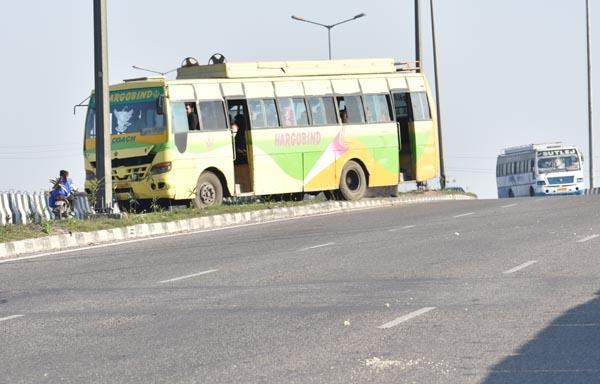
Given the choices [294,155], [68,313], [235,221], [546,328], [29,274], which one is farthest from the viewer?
[294,155]

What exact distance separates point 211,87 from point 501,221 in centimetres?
923

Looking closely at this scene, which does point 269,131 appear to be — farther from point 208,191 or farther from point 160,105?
point 160,105

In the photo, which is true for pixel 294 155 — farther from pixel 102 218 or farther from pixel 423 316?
pixel 423 316

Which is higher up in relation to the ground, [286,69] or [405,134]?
[286,69]

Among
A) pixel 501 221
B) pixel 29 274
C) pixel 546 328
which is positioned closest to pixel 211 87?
pixel 501 221

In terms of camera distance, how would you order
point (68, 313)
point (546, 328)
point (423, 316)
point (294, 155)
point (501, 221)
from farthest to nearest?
1. point (294, 155)
2. point (501, 221)
3. point (68, 313)
4. point (423, 316)
5. point (546, 328)

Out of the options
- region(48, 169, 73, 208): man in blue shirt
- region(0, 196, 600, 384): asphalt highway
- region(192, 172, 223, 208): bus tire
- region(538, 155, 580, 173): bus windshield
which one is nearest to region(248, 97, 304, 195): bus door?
region(192, 172, 223, 208): bus tire

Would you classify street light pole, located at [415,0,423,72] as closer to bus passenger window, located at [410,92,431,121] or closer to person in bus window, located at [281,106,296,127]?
bus passenger window, located at [410,92,431,121]

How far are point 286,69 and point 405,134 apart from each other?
535 cm

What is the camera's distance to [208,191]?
34312 millimetres

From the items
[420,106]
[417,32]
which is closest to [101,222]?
[420,106]

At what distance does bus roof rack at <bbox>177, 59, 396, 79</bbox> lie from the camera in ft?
116

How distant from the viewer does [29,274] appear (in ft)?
63.2

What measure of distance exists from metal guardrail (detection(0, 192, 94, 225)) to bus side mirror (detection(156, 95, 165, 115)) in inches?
97.1
